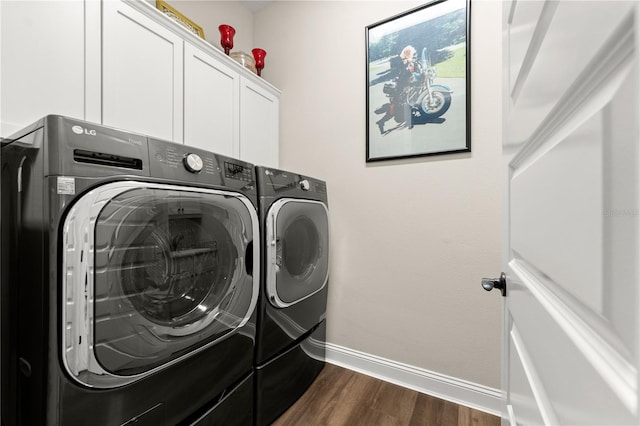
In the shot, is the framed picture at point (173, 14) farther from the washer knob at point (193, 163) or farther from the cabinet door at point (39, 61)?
the washer knob at point (193, 163)

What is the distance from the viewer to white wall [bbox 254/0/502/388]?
139cm

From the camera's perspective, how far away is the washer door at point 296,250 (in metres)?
1.23

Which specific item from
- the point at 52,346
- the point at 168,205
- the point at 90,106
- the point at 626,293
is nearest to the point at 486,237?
the point at 626,293

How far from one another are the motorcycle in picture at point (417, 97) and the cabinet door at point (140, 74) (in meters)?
1.19

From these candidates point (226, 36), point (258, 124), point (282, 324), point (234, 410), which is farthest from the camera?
point (258, 124)

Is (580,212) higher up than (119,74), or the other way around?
(119,74)

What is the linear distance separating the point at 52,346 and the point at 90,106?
0.89 m

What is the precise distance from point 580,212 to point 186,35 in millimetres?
1706

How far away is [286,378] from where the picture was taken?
4.44 ft

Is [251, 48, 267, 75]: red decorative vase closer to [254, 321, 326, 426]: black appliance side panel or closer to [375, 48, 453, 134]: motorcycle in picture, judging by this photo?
[375, 48, 453, 134]: motorcycle in picture

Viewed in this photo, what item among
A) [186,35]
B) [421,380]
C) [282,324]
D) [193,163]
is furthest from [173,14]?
[421,380]

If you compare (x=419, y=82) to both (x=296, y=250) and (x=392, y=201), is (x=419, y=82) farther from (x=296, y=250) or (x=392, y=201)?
(x=296, y=250)

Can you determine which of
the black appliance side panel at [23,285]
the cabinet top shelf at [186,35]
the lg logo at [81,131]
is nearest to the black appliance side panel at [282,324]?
the black appliance side panel at [23,285]

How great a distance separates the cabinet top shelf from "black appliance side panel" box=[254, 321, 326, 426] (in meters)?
1.67
